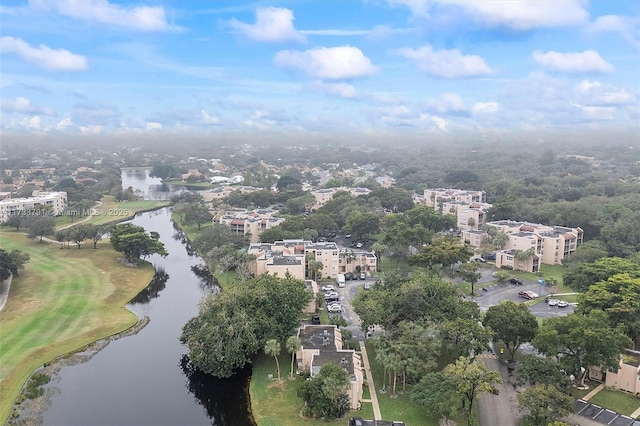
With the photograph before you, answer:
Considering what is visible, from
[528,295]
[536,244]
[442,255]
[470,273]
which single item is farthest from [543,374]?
[536,244]

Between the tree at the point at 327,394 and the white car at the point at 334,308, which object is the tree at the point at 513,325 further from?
the white car at the point at 334,308

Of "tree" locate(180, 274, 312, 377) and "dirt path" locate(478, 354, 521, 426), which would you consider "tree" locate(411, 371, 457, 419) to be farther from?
"tree" locate(180, 274, 312, 377)

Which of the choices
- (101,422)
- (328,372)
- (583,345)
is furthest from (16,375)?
(583,345)

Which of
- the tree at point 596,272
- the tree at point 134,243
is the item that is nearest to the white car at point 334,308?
the tree at point 596,272

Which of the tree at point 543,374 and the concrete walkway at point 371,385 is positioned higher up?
the tree at point 543,374

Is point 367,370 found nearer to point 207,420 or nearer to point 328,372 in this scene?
point 328,372

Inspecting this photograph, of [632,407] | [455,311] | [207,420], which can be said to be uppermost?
[455,311]
